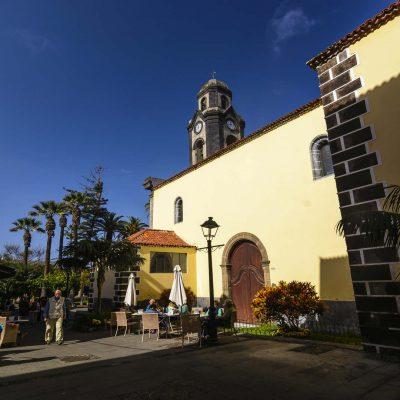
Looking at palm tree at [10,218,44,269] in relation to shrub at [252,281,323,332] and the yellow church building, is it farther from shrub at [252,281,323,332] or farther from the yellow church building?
shrub at [252,281,323,332]

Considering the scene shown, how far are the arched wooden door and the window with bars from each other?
335cm

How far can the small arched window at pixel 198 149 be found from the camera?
82.3 ft

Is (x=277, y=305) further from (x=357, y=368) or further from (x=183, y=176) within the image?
(x=183, y=176)

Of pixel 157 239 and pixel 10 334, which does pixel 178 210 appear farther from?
pixel 10 334

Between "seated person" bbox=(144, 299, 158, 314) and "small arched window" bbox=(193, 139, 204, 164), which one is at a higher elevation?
"small arched window" bbox=(193, 139, 204, 164)

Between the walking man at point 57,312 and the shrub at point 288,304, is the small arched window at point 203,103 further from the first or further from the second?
the walking man at point 57,312

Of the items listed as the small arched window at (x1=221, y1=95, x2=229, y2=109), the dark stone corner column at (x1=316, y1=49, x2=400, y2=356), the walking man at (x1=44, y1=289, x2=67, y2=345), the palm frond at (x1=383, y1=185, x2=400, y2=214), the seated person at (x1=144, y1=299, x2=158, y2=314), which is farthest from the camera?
the small arched window at (x1=221, y1=95, x2=229, y2=109)

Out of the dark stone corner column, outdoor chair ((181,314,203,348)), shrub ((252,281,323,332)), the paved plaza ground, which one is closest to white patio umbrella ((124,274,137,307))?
the paved plaza ground

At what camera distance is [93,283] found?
725 inches

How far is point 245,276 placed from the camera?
14.3 meters

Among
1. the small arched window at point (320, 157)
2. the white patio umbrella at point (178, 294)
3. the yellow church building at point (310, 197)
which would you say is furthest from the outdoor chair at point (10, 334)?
the small arched window at point (320, 157)

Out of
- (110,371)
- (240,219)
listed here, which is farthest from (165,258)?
(110,371)

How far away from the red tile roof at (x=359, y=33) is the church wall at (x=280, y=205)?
12.6 feet

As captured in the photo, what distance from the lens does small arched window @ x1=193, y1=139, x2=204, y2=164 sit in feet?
82.3
